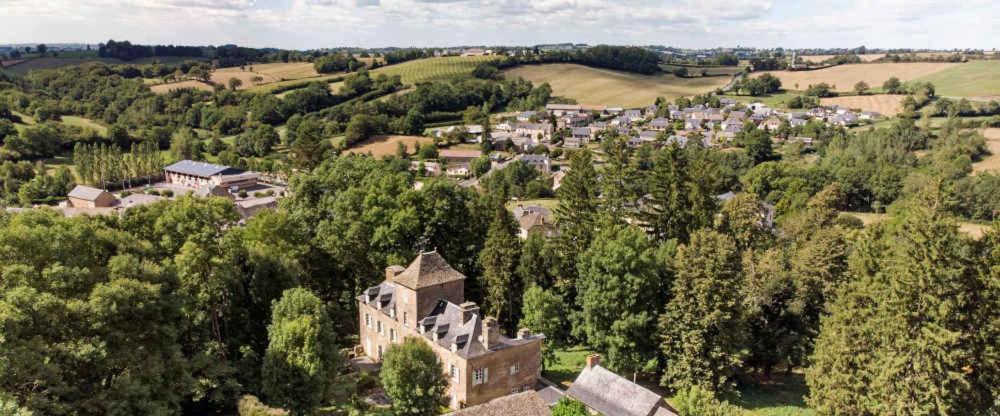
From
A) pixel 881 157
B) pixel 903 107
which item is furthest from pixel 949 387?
pixel 903 107

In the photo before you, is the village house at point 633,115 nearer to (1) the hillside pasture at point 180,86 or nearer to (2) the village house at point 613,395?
(1) the hillside pasture at point 180,86

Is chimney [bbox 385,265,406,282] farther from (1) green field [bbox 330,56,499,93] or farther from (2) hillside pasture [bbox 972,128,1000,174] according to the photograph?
(1) green field [bbox 330,56,499,93]

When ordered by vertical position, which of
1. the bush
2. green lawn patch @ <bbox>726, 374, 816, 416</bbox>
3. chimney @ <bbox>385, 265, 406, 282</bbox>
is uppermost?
chimney @ <bbox>385, 265, 406, 282</bbox>

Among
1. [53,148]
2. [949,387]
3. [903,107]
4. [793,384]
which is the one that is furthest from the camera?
[903,107]

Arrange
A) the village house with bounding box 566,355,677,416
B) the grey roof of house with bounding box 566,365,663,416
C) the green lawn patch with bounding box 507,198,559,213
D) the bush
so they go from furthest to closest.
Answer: the green lawn patch with bounding box 507,198,559,213
the grey roof of house with bounding box 566,365,663,416
the village house with bounding box 566,355,677,416
the bush

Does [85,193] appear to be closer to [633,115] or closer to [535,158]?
[535,158]

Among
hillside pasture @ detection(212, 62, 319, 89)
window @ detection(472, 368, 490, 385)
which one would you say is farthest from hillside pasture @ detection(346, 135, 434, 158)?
window @ detection(472, 368, 490, 385)

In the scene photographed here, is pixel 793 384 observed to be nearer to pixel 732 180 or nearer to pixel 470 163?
pixel 732 180
